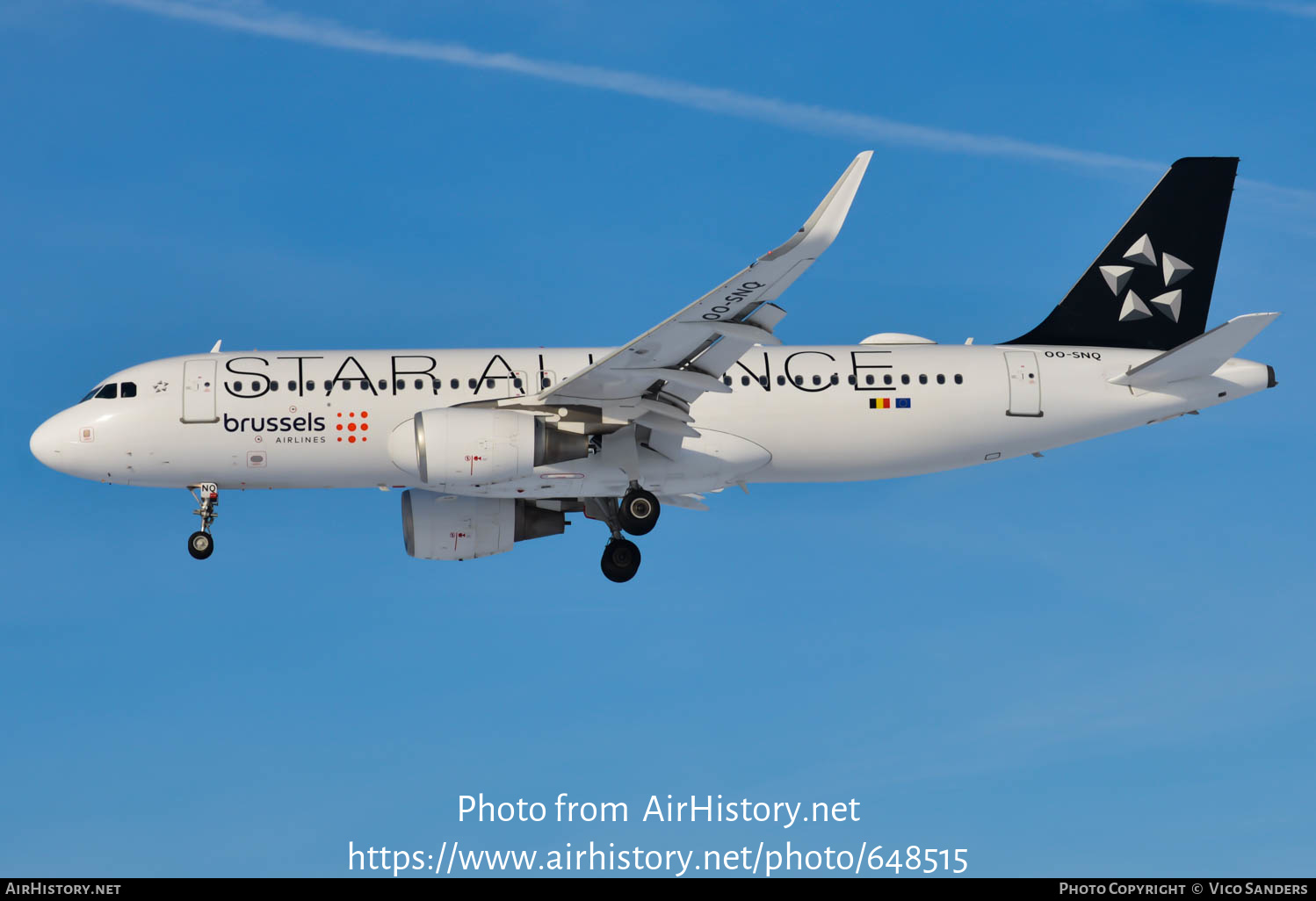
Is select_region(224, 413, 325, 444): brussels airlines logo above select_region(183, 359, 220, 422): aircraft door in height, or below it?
below

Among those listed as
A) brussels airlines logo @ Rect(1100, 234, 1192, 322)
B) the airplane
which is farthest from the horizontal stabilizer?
brussels airlines logo @ Rect(1100, 234, 1192, 322)

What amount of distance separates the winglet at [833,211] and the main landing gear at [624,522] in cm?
794

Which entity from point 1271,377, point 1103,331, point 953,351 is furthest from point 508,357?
point 1271,377

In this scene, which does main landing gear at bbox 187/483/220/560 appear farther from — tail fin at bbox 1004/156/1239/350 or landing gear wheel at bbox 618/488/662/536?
tail fin at bbox 1004/156/1239/350

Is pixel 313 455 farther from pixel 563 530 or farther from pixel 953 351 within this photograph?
pixel 953 351

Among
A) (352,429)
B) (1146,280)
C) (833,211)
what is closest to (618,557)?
(352,429)

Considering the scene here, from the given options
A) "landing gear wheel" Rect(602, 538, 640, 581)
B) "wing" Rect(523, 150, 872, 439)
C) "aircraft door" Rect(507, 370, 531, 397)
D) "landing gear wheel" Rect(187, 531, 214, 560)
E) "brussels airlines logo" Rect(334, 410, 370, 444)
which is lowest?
"landing gear wheel" Rect(602, 538, 640, 581)

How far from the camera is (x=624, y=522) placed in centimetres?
2923

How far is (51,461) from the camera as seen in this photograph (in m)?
30.3

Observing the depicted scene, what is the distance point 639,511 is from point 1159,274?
13.0 m

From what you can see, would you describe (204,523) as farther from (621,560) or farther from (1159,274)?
(1159,274)

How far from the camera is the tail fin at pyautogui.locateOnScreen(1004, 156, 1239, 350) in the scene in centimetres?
3228

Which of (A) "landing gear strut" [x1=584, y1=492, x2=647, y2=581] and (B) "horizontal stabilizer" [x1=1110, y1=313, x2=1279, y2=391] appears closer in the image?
(B) "horizontal stabilizer" [x1=1110, y1=313, x2=1279, y2=391]

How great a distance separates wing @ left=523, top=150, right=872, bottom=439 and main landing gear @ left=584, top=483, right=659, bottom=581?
49.4 inches
